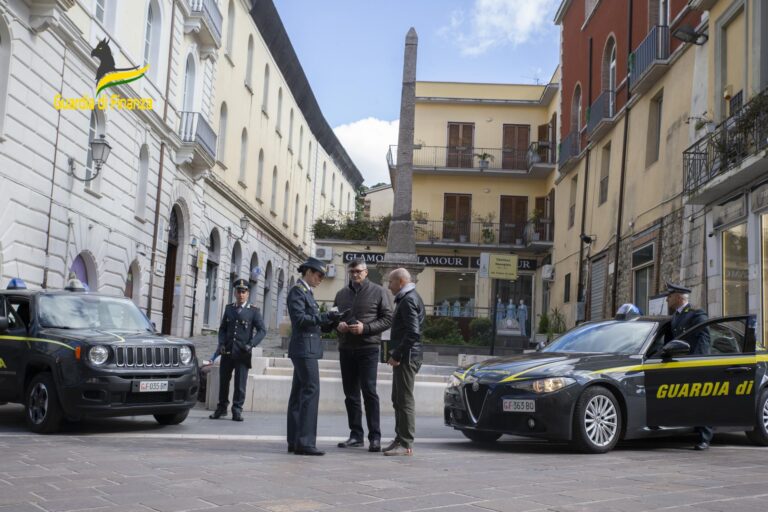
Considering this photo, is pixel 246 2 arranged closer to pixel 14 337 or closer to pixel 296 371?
pixel 14 337

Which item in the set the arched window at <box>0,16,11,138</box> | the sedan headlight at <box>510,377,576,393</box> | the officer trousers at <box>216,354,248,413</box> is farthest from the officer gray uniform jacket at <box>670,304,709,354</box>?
the arched window at <box>0,16,11,138</box>

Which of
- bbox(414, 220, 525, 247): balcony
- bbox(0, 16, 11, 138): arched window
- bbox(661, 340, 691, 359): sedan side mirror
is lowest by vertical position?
bbox(661, 340, 691, 359): sedan side mirror

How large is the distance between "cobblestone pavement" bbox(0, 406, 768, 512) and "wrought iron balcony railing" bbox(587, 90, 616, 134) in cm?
1567

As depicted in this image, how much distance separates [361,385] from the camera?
8.01m

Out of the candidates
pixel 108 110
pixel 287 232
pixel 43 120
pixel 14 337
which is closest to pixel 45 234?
pixel 43 120

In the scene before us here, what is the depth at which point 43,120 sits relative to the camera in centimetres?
1659

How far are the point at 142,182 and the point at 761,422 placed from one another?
729 inches

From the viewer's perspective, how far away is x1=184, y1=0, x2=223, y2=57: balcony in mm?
25797

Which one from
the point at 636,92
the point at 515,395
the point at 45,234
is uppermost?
the point at 636,92

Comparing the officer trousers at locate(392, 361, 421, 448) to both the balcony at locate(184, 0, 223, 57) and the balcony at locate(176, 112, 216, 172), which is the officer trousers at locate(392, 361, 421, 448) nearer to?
the balcony at locate(176, 112, 216, 172)

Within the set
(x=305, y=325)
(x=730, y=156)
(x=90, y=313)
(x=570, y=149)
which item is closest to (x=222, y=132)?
(x=570, y=149)

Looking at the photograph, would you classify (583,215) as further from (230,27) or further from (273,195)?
(273,195)

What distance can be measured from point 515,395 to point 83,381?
14.6 feet

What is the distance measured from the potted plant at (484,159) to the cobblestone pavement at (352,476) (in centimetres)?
2891
